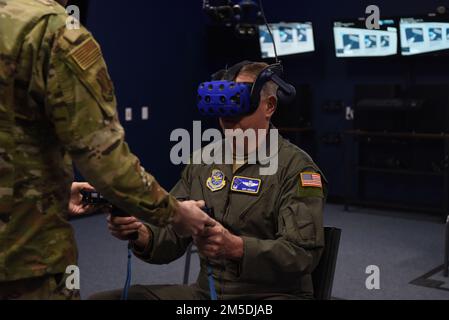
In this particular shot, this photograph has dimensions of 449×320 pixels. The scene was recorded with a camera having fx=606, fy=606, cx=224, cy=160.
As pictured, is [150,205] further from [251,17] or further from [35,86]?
[251,17]

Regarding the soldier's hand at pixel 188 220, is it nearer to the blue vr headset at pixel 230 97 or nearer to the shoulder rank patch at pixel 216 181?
the blue vr headset at pixel 230 97

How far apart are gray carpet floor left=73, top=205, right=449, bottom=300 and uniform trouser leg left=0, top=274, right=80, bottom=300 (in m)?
2.51

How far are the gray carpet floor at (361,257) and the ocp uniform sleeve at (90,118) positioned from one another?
2.67 meters

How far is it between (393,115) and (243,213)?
200 inches

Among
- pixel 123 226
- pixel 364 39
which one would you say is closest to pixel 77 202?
pixel 123 226

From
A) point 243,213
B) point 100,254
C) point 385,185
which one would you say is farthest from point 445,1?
point 243,213

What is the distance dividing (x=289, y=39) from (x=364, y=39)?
96cm

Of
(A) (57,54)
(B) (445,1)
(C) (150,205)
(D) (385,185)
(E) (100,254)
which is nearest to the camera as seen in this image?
(A) (57,54)

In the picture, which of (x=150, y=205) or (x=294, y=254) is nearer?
(x=150, y=205)

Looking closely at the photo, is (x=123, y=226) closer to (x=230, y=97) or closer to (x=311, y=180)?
(x=230, y=97)

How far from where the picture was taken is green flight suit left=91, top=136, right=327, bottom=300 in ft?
6.20

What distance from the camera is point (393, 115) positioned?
6758 mm

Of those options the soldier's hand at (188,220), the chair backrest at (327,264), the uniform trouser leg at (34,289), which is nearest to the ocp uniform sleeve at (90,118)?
the soldier's hand at (188,220)

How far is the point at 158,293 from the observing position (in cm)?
198
